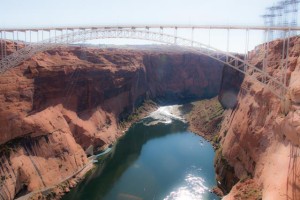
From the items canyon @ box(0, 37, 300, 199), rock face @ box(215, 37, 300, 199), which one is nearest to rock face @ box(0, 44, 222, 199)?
canyon @ box(0, 37, 300, 199)

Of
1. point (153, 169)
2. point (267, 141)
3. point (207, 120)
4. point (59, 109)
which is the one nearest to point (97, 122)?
point (59, 109)

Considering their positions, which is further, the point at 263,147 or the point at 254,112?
the point at 254,112

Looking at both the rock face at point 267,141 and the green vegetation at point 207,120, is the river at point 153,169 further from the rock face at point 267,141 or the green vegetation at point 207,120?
the rock face at point 267,141

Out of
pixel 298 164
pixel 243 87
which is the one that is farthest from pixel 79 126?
pixel 298 164

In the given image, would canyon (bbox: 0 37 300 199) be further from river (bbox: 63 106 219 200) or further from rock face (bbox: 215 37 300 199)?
river (bbox: 63 106 219 200)

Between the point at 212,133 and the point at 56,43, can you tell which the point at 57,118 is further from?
the point at 212,133

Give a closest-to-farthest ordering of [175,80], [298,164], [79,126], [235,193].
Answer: [298,164] < [235,193] < [79,126] < [175,80]

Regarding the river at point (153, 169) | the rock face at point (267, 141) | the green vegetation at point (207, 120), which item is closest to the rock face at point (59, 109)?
the river at point (153, 169)
